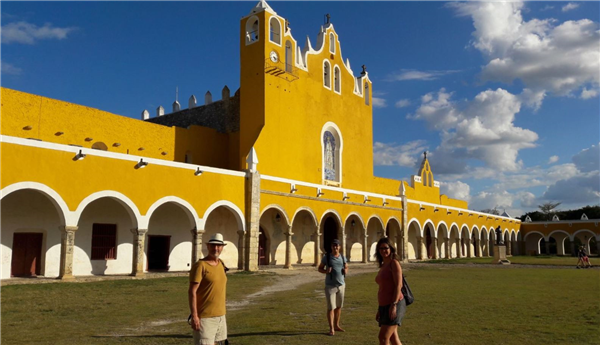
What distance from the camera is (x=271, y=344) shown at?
6133mm

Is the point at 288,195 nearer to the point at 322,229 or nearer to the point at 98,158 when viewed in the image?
the point at 322,229

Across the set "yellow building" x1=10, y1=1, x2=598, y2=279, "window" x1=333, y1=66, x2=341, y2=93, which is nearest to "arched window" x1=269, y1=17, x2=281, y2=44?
"yellow building" x1=10, y1=1, x2=598, y2=279

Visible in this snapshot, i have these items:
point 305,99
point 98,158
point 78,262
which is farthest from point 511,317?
point 305,99

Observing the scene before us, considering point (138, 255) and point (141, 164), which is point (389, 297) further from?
point (141, 164)

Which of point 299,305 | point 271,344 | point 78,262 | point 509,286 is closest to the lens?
point 271,344

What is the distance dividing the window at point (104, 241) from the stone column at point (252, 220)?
15.0 ft

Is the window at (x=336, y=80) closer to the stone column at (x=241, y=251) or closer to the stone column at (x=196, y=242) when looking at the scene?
the stone column at (x=241, y=251)

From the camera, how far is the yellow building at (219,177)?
14.4 metres

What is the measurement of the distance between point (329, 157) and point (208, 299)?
21684 mm

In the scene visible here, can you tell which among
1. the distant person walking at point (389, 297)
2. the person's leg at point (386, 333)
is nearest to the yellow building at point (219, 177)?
the distant person walking at point (389, 297)

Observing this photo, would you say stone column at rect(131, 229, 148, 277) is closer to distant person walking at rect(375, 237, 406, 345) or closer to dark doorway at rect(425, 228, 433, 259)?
distant person walking at rect(375, 237, 406, 345)

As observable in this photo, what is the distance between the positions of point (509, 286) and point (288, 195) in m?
9.74

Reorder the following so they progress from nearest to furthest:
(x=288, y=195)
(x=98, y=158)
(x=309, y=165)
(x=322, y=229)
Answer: (x=98, y=158), (x=288, y=195), (x=309, y=165), (x=322, y=229)

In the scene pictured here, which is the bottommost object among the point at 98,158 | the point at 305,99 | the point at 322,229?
the point at 322,229
